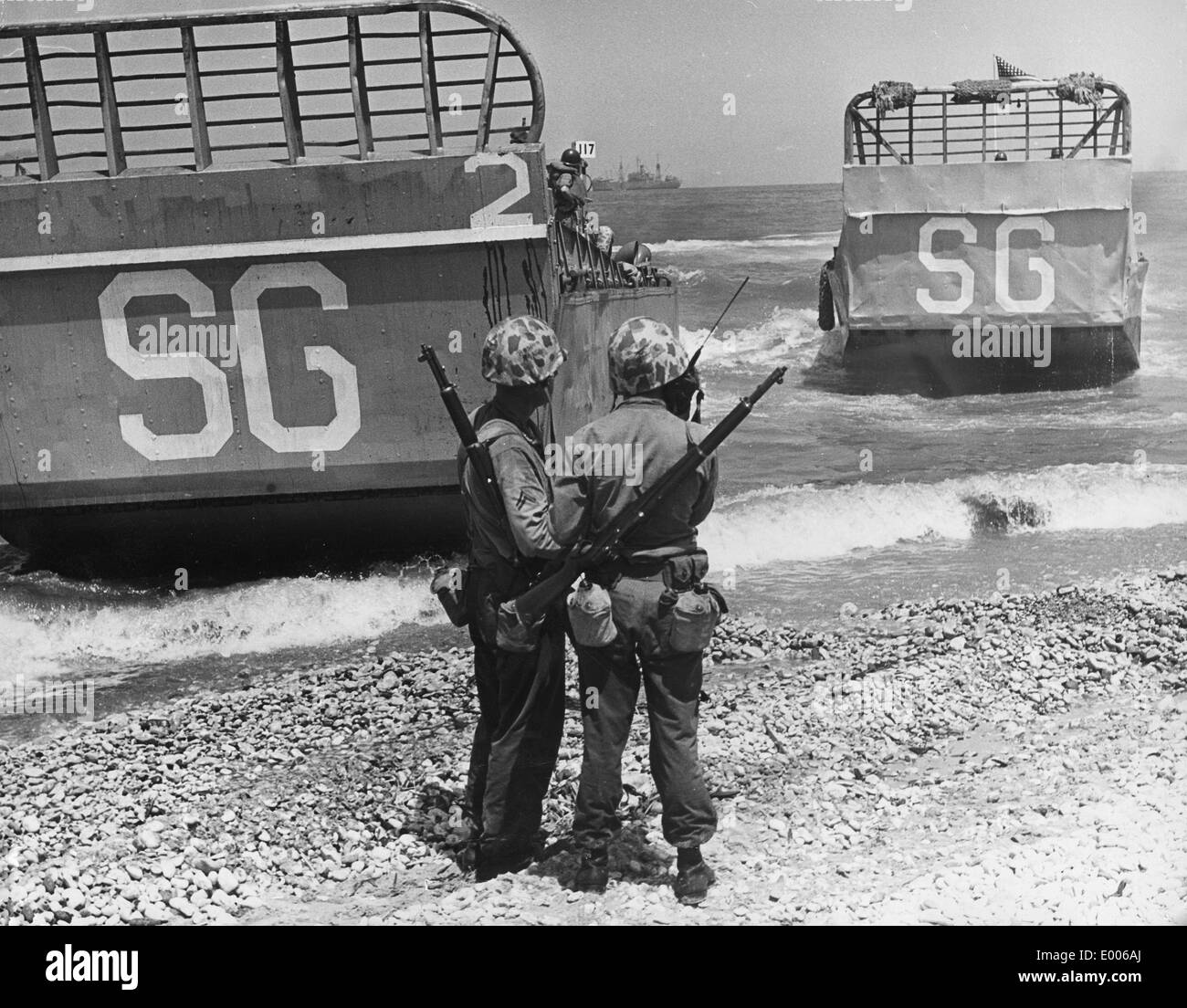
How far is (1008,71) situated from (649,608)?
1660 cm

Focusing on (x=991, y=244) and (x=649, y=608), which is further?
(x=991, y=244)

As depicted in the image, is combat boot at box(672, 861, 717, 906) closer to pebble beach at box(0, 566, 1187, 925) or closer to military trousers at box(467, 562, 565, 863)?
pebble beach at box(0, 566, 1187, 925)

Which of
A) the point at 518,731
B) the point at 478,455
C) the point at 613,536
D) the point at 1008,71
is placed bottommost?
the point at 518,731

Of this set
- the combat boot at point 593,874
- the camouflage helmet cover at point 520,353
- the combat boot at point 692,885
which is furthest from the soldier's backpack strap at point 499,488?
the combat boot at point 692,885

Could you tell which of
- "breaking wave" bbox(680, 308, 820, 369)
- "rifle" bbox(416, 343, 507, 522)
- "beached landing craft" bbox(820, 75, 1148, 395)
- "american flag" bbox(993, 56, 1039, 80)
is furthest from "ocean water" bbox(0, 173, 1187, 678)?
"rifle" bbox(416, 343, 507, 522)

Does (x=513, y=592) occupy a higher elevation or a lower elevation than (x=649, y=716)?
higher

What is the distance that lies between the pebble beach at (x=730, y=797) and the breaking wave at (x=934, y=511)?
167 inches

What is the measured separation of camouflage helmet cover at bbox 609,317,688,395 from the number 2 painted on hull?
175 inches

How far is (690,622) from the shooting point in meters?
4.65

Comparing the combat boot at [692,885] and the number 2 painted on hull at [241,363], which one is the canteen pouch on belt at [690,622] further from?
the number 2 painted on hull at [241,363]

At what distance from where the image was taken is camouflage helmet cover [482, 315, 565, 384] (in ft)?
15.7

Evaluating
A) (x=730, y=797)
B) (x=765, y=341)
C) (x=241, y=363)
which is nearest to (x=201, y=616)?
(x=241, y=363)

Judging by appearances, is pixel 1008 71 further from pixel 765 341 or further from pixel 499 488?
pixel 499 488

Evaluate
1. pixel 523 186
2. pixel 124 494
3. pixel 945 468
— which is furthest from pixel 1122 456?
pixel 124 494
